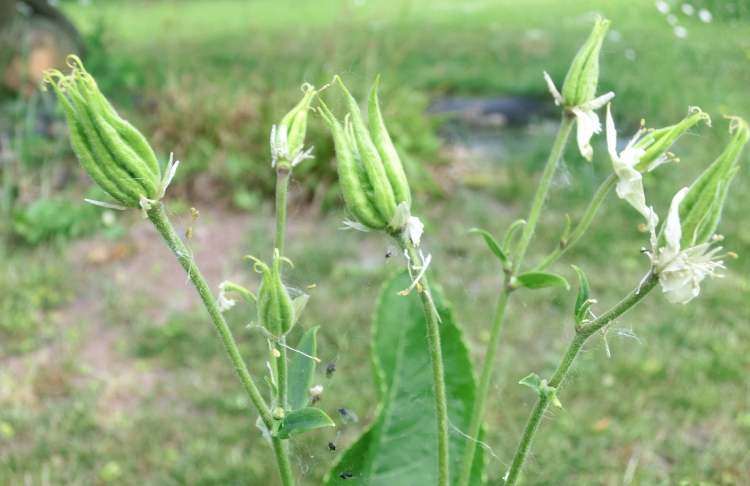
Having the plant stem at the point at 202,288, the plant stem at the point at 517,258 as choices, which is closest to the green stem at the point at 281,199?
the plant stem at the point at 202,288

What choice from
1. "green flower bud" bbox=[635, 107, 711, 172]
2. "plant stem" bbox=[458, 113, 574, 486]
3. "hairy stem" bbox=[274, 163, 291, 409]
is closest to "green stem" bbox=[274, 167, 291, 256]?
"hairy stem" bbox=[274, 163, 291, 409]

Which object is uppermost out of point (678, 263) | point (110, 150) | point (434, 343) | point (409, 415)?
point (110, 150)

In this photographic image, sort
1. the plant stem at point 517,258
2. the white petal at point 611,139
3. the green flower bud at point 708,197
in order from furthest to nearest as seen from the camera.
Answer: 1. the plant stem at point 517,258
2. the white petal at point 611,139
3. the green flower bud at point 708,197

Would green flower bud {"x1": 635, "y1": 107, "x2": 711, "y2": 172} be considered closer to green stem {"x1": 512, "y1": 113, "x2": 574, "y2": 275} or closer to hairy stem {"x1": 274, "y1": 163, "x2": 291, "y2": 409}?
green stem {"x1": 512, "y1": 113, "x2": 574, "y2": 275}

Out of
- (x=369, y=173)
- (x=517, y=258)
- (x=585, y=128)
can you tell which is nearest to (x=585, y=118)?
(x=585, y=128)

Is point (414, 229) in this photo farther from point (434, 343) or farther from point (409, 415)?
point (409, 415)

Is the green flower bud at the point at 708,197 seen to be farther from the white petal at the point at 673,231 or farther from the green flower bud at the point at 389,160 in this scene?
the green flower bud at the point at 389,160
